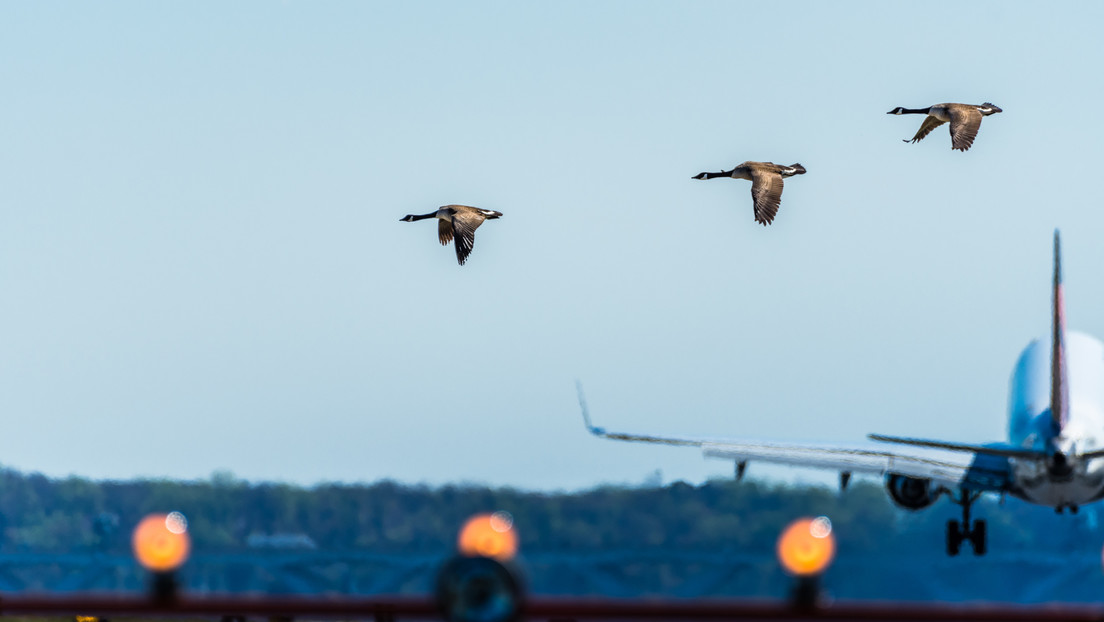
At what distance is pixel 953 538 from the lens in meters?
60.8

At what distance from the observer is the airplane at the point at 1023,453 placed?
5488 centimetres

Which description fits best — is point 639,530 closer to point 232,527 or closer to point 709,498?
point 709,498

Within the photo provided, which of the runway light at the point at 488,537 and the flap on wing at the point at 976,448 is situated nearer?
the runway light at the point at 488,537

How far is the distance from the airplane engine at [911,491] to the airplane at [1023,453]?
0.11 ft

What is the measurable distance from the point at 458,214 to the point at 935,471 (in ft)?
69.9

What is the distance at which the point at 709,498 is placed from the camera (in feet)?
230

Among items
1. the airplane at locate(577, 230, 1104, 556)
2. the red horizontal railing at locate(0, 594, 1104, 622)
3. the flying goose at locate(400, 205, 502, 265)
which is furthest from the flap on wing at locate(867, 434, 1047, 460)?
the red horizontal railing at locate(0, 594, 1104, 622)

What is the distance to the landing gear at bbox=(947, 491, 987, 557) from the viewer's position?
6047cm

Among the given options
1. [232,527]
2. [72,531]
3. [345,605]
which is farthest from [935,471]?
[345,605]

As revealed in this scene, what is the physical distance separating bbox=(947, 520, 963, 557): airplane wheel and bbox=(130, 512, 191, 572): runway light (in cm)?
5157

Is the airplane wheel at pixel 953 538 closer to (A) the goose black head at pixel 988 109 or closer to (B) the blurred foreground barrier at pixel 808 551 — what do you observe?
(A) the goose black head at pixel 988 109

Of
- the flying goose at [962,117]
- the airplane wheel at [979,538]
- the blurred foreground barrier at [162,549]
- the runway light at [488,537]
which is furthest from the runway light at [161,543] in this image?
the airplane wheel at [979,538]

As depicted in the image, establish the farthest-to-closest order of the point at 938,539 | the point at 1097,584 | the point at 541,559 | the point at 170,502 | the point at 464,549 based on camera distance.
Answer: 1. the point at 170,502
2. the point at 938,539
3. the point at 1097,584
4. the point at 541,559
5. the point at 464,549

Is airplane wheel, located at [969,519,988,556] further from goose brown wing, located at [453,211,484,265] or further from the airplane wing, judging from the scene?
goose brown wing, located at [453,211,484,265]
